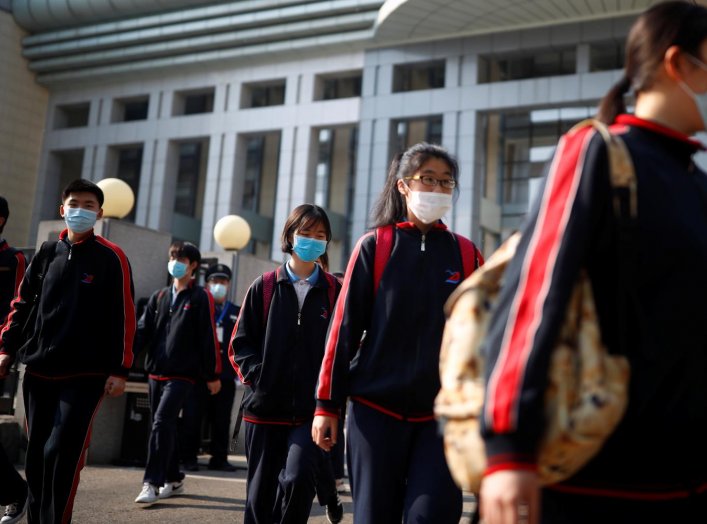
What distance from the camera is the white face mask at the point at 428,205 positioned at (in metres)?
4.23

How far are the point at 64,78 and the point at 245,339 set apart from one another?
34317 millimetres

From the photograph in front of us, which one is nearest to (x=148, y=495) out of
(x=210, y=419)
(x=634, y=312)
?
(x=210, y=419)

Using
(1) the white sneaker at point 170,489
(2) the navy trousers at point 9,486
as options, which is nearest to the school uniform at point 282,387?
(2) the navy trousers at point 9,486

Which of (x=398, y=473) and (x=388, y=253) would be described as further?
(x=388, y=253)

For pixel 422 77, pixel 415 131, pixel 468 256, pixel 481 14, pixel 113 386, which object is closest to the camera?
pixel 468 256

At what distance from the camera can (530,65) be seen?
33.7 meters

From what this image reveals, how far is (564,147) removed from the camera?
208 cm

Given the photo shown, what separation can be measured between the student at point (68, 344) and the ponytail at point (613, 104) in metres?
4.06

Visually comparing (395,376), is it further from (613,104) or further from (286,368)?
(613,104)

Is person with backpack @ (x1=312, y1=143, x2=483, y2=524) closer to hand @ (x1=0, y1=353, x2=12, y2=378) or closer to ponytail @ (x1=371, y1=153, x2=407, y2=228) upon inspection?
ponytail @ (x1=371, y1=153, x2=407, y2=228)

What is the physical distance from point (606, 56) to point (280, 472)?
29213 mm

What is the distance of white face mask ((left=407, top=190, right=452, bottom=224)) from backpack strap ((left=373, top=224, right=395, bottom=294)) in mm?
159

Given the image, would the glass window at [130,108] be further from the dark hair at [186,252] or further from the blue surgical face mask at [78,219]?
the blue surgical face mask at [78,219]

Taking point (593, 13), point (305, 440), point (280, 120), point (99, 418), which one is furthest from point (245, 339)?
point (280, 120)
